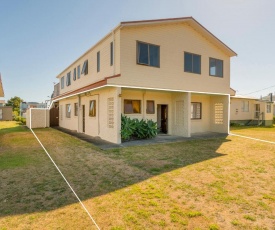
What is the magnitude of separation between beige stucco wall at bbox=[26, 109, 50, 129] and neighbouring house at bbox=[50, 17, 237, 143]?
240 inches

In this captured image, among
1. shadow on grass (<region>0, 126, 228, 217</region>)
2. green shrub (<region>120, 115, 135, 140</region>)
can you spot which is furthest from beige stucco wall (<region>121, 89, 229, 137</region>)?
shadow on grass (<region>0, 126, 228, 217</region>)

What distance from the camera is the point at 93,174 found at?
5730 millimetres

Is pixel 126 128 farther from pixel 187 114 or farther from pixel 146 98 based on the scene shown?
pixel 187 114

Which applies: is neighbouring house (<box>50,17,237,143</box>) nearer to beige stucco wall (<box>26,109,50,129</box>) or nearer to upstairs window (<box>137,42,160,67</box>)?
upstairs window (<box>137,42,160,67</box>)

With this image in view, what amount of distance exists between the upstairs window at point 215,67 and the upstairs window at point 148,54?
208 inches

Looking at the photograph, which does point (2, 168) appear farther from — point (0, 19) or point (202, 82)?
point (0, 19)

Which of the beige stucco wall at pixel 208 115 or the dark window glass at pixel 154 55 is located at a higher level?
the dark window glass at pixel 154 55

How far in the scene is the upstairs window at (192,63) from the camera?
1323 cm

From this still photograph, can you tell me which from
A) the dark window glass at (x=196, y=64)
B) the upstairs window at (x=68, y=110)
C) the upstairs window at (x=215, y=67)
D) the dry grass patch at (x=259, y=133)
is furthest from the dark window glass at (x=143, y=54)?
the upstairs window at (x=68, y=110)

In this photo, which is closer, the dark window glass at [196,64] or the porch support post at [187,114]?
the porch support post at [187,114]

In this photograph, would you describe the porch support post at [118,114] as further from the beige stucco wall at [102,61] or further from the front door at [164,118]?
the front door at [164,118]

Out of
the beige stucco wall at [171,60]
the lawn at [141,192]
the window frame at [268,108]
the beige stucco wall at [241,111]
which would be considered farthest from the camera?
the window frame at [268,108]

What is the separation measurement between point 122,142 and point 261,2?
12593 millimetres

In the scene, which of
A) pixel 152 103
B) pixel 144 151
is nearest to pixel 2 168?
pixel 144 151
